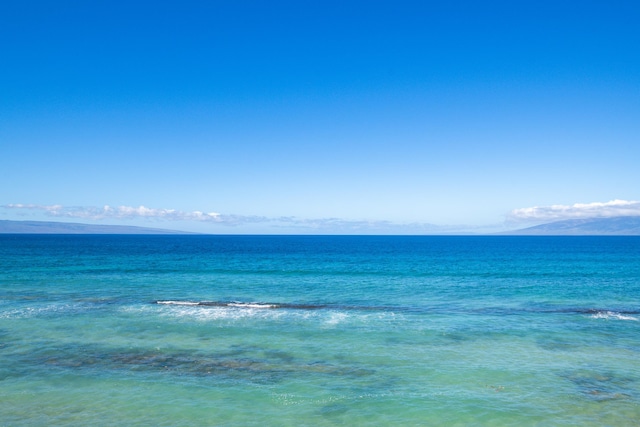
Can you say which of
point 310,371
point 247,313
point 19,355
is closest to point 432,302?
point 247,313

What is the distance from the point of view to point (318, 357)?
20.8m

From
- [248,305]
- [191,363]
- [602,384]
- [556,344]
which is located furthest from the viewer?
[248,305]

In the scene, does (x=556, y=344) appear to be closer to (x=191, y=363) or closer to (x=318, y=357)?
(x=318, y=357)

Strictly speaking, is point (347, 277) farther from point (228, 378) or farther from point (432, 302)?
point (228, 378)

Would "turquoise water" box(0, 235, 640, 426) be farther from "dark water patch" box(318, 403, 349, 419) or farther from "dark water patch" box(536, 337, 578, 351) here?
"dark water patch" box(536, 337, 578, 351)

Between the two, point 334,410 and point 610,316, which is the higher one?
point 610,316

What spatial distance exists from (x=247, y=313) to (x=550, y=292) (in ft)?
98.9

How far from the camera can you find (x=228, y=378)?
703 inches

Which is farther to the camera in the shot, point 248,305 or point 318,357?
point 248,305

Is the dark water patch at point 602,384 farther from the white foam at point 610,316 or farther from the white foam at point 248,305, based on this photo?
the white foam at point 248,305

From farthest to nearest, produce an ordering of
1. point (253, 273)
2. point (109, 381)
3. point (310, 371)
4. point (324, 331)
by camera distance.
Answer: point (253, 273)
point (324, 331)
point (310, 371)
point (109, 381)

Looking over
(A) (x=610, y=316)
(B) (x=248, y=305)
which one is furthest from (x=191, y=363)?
(A) (x=610, y=316)

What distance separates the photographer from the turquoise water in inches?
587

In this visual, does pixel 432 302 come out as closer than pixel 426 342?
No
